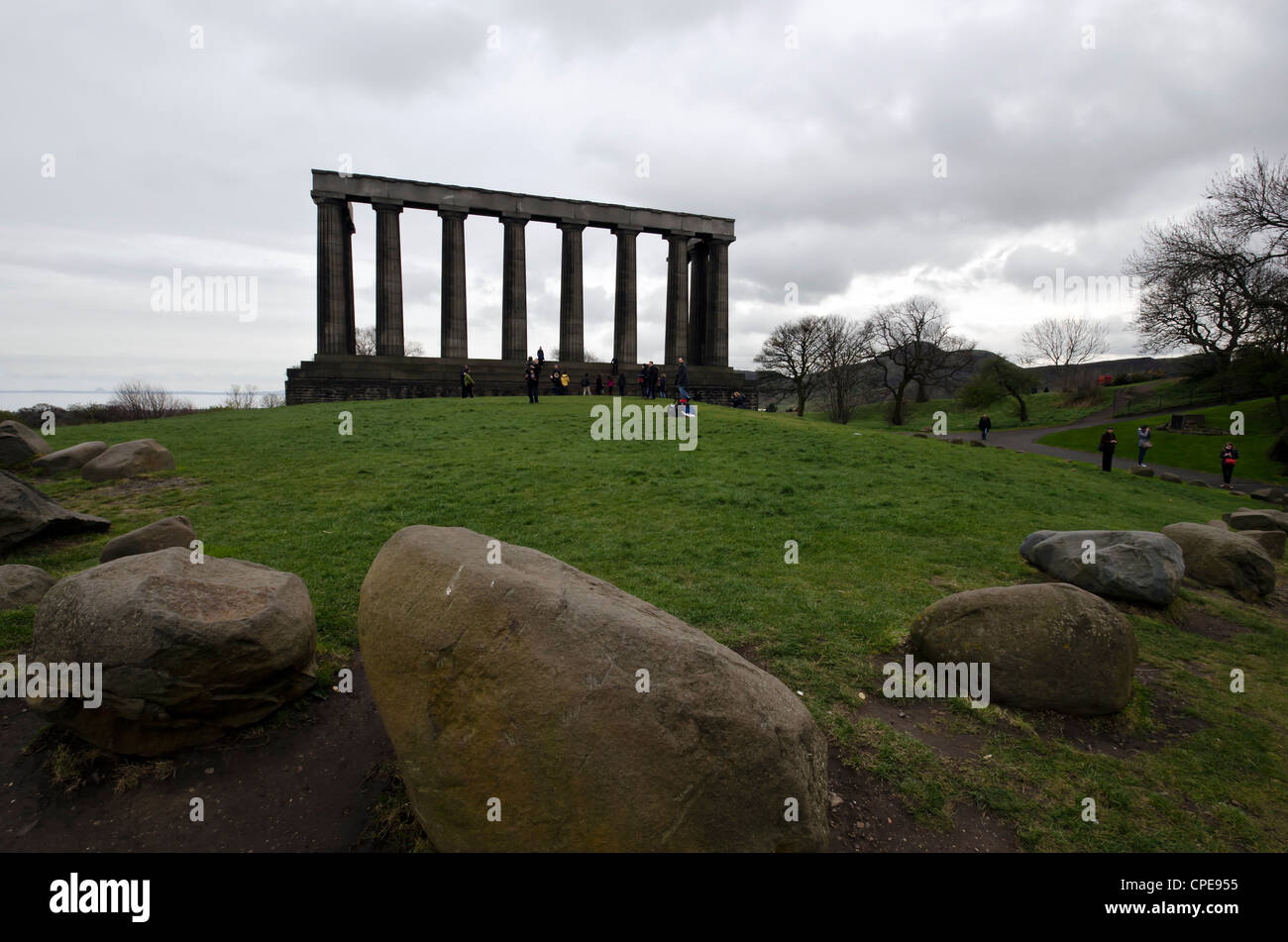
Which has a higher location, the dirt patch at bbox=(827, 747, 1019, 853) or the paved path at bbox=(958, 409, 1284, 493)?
the paved path at bbox=(958, 409, 1284, 493)

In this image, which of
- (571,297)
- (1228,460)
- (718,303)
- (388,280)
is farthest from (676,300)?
(1228,460)

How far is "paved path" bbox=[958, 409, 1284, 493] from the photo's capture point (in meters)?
29.4

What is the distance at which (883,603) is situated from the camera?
8016 millimetres

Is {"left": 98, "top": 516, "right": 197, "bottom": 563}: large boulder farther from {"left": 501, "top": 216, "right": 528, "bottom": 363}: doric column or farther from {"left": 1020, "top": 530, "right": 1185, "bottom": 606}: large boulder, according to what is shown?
{"left": 501, "top": 216, "right": 528, "bottom": 363}: doric column

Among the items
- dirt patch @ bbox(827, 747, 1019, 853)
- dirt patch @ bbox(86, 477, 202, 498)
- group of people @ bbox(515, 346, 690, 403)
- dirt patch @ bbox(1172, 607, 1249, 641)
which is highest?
group of people @ bbox(515, 346, 690, 403)

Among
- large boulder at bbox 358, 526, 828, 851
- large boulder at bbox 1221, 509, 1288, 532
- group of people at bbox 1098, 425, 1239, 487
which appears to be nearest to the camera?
large boulder at bbox 358, 526, 828, 851

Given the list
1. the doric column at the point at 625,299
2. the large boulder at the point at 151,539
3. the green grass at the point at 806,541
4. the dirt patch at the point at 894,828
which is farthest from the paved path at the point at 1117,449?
the large boulder at the point at 151,539

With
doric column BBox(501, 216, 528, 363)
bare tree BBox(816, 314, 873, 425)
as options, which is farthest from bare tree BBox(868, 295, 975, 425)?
doric column BBox(501, 216, 528, 363)

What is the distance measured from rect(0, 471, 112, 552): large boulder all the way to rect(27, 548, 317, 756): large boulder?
5.31m

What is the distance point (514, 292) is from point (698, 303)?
17036 millimetres

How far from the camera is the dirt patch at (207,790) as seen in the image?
149 inches

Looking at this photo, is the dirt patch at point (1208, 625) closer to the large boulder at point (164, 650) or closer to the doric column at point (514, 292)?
the large boulder at point (164, 650)
